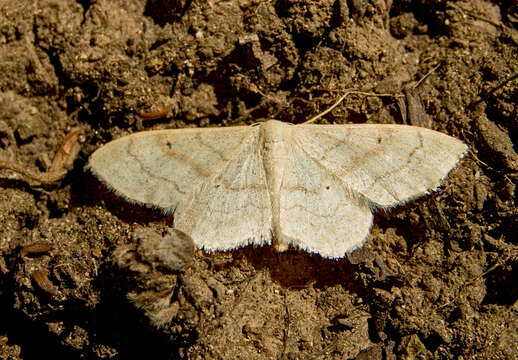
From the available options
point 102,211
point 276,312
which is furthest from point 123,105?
point 276,312

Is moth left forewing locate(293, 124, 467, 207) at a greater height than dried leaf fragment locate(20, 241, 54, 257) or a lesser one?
greater

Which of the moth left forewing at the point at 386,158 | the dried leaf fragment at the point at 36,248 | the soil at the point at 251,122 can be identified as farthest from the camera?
the dried leaf fragment at the point at 36,248

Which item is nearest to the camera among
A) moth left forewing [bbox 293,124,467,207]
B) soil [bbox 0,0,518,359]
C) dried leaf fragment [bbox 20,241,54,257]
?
moth left forewing [bbox 293,124,467,207]

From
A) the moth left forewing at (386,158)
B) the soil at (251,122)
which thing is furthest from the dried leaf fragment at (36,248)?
the moth left forewing at (386,158)

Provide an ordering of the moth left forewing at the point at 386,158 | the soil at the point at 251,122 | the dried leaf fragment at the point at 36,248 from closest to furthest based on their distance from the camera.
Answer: the moth left forewing at the point at 386,158, the soil at the point at 251,122, the dried leaf fragment at the point at 36,248

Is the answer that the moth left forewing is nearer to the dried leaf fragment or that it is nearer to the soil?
the soil

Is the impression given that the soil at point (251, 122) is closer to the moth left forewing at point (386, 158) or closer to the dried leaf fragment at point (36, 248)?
the dried leaf fragment at point (36, 248)

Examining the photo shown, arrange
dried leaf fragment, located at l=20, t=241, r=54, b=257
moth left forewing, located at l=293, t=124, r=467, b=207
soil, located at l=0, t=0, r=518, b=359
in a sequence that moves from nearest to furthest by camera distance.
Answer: moth left forewing, located at l=293, t=124, r=467, b=207 < soil, located at l=0, t=0, r=518, b=359 < dried leaf fragment, located at l=20, t=241, r=54, b=257

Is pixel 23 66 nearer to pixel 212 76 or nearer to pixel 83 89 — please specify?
pixel 83 89

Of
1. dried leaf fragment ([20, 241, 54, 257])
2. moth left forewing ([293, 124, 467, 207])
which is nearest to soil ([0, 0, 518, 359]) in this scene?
dried leaf fragment ([20, 241, 54, 257])

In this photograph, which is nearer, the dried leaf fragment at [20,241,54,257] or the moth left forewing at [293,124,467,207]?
the moth left forewing at [293,124,467,207]
